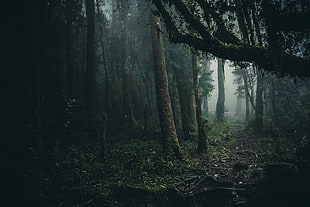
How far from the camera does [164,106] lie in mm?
8953

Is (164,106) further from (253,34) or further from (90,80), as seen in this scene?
(90,80)

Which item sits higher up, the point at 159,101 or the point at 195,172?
the point at 159,101

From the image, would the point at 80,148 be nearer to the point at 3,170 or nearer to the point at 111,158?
the point at 111,158

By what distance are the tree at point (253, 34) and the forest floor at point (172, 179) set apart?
265 cm

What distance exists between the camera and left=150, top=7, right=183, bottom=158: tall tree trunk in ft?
27.5

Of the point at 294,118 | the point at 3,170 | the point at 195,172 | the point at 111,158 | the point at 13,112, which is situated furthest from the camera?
the point at 294,118

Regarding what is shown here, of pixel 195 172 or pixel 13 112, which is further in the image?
pixel 195 172

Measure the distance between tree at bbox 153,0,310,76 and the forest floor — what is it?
2654 mm

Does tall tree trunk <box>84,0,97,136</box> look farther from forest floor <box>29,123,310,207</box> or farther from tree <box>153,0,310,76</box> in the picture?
tree <box>153,0,310,76</box>

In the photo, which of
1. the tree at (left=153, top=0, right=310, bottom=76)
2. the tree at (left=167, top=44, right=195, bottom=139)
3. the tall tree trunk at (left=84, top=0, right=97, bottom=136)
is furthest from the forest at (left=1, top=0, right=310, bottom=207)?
the tree at (left=167, top=44, right=195, bottom=139)

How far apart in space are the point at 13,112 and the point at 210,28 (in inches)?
218

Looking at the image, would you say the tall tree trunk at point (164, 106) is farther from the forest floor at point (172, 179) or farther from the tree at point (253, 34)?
the tree at point (253, 34)

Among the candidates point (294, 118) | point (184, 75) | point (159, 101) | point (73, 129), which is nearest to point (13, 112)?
point (159, 101)

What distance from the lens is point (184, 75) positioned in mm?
14898
